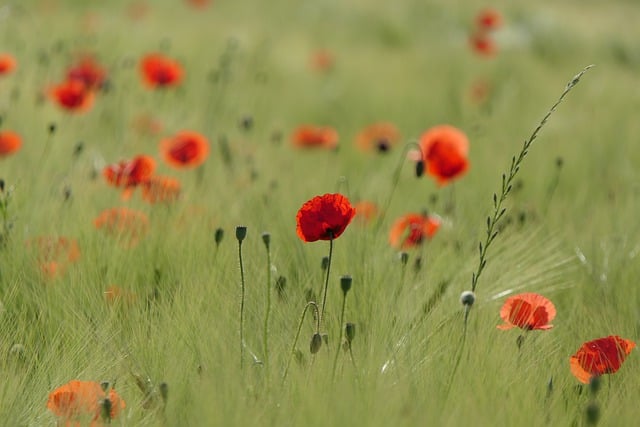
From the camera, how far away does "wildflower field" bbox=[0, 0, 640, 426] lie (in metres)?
1.08

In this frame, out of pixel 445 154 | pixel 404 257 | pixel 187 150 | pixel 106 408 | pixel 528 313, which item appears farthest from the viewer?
pixel 187 150

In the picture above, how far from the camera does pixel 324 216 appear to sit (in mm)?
1187

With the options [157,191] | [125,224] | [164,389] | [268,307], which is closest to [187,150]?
[157,191]

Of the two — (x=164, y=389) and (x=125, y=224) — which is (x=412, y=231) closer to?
(x=125, y=224)

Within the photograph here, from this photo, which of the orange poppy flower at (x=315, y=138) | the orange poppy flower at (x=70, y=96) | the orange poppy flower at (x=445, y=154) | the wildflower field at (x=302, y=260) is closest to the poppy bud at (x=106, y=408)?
the wildflower field at (x=302, y=260)

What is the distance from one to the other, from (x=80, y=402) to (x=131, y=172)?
690 mm

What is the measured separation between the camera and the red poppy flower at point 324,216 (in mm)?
1176

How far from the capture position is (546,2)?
668 cm

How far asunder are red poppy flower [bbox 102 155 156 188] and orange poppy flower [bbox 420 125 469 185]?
0.48m

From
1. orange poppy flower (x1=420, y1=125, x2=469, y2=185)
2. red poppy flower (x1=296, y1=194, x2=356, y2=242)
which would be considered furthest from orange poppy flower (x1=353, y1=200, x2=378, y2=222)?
red poppy flower (x1=296, y1=194, x2=356, y2=242)

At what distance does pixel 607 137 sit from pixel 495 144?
0.32 m

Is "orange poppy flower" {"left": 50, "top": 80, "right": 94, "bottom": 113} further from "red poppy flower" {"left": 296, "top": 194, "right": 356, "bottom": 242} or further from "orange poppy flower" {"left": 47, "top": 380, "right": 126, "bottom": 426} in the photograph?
"orange poppy flower" {"left": 47, "top": 380, "right": 126, "bottom": 426}

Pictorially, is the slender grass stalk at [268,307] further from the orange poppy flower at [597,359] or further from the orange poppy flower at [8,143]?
the orange poppy flower at [8,143]

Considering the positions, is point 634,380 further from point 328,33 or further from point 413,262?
point 328,33
